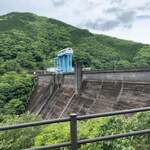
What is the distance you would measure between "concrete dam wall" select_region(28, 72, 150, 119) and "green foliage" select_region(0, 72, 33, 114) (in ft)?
7.28

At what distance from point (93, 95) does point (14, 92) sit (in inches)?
877

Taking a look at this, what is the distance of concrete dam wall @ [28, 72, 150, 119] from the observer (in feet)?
73.2

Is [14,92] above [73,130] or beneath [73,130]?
beneath

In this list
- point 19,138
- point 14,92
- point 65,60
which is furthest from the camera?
point 65,60

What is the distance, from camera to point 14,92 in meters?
48.8

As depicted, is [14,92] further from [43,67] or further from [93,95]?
[43,67]

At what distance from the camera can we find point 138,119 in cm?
823

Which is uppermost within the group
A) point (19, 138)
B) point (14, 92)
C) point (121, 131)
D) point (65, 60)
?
point (121, 131)

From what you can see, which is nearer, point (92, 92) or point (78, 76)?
point (92, 92)

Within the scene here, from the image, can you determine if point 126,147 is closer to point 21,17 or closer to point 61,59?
point 61,59

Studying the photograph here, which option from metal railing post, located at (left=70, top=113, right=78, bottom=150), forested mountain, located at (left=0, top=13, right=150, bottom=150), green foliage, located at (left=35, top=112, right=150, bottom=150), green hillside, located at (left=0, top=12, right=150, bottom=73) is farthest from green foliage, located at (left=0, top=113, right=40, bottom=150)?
green hillside, located at (left=0, top=12, right=150, bottom=73)

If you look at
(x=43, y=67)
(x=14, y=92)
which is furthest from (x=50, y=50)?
(x=14, y=92)

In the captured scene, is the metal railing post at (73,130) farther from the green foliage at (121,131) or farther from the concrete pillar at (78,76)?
the concrete pillar at (78,76)

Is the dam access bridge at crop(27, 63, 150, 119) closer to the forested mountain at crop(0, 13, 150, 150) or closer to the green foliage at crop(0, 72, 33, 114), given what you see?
the green foliage at crop(0, 72, 33, 114)
